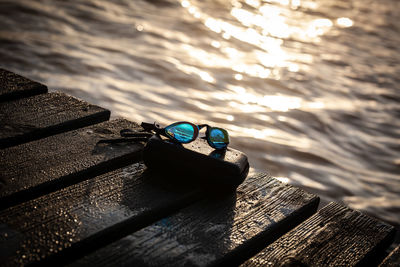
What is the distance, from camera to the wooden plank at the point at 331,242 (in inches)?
54.8

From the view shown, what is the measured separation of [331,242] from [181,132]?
61 centimetres

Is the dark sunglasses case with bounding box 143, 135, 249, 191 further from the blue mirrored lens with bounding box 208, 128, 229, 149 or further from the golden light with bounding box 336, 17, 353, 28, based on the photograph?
the golden light with bounding box 336, 17, 353, 28

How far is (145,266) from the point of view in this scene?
1.26m

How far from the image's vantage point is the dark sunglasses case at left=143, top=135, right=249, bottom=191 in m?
1.58

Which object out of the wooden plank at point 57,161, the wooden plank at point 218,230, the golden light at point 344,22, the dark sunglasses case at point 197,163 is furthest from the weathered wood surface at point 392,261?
the golden light at point 344,22

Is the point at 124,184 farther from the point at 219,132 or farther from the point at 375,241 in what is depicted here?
the point at 375,241

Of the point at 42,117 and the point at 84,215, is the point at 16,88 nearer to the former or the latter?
the point at 42,117

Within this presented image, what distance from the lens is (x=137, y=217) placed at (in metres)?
1.42

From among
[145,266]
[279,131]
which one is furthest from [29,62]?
[145,266]

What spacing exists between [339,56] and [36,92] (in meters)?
5.36

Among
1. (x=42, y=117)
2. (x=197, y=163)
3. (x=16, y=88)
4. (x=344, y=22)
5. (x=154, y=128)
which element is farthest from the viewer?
(x=344, y=22)

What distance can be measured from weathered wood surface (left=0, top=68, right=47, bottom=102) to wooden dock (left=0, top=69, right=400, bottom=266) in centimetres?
22

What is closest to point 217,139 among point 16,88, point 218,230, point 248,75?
point 218,230

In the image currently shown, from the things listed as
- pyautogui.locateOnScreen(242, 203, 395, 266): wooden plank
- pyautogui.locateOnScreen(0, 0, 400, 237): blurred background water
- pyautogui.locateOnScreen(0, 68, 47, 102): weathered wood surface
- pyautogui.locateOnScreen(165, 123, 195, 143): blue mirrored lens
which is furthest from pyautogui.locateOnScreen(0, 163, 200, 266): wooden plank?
pyautogui.locateOnScreen(0, 0, 400, 237): blurred background water
